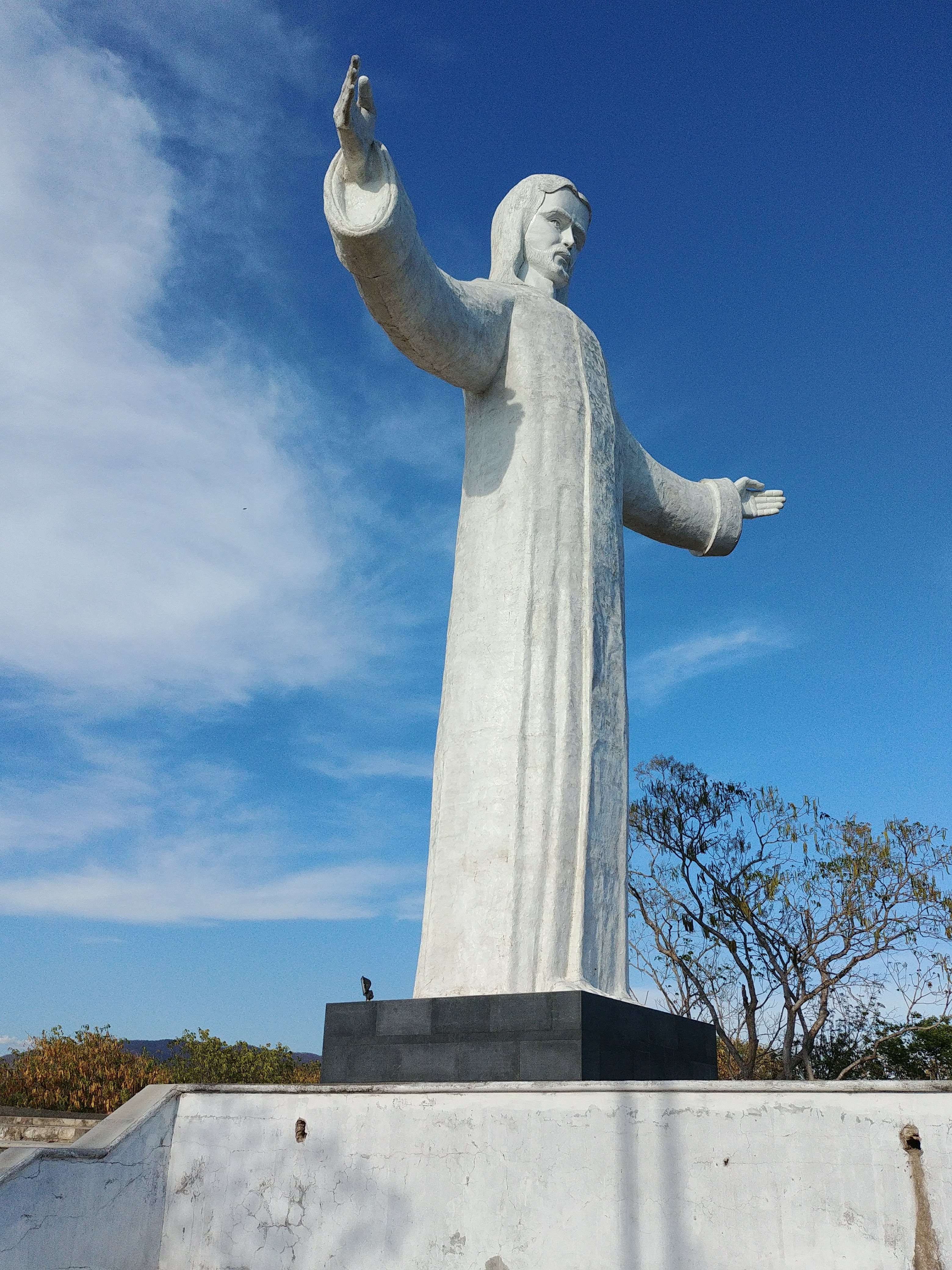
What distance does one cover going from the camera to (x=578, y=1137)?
13.4 ft

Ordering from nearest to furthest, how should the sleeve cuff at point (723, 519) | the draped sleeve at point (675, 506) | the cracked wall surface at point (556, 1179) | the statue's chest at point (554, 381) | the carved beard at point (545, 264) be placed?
the cracked wall surface at point (556, 1179), the statue's chest at point (554, 381), the carved beard at point (545, 264), the draped sleeve at point (675, 506), the sleeve cuff at point (723, 519)

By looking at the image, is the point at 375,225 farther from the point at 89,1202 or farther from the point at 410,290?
the point at 89,1202

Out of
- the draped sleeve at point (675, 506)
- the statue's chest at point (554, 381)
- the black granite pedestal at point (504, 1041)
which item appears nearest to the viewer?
the black granite pedestal at point (504, 1041)

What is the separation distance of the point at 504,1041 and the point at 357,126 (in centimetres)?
440

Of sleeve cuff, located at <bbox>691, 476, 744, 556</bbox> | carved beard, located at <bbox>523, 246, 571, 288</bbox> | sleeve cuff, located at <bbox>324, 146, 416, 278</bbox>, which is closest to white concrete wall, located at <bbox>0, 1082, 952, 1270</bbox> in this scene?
sleeve cuff, located at <bbox>324, 146, 416, 278</bbox>

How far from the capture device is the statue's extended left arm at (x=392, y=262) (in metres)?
5.23

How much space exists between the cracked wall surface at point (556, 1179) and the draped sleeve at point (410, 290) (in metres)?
3.94

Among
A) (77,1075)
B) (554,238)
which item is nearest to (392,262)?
(554,238)

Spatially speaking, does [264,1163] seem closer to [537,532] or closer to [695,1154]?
[695,1154]

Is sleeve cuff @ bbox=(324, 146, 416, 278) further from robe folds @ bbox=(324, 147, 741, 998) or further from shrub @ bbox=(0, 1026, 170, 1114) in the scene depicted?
shrub @ bbox=(0, 1026, 170, 1114)

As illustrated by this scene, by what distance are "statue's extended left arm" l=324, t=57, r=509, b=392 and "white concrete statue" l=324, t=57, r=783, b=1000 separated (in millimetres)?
10

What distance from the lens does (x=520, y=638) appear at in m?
5.95

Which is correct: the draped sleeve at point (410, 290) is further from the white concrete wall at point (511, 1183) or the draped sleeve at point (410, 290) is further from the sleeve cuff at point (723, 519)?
the white concrete wall at point (511, 1183)

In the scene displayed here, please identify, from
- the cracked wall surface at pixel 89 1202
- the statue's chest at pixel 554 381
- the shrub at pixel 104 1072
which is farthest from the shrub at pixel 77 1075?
the statue's chest at pixel 554 381
